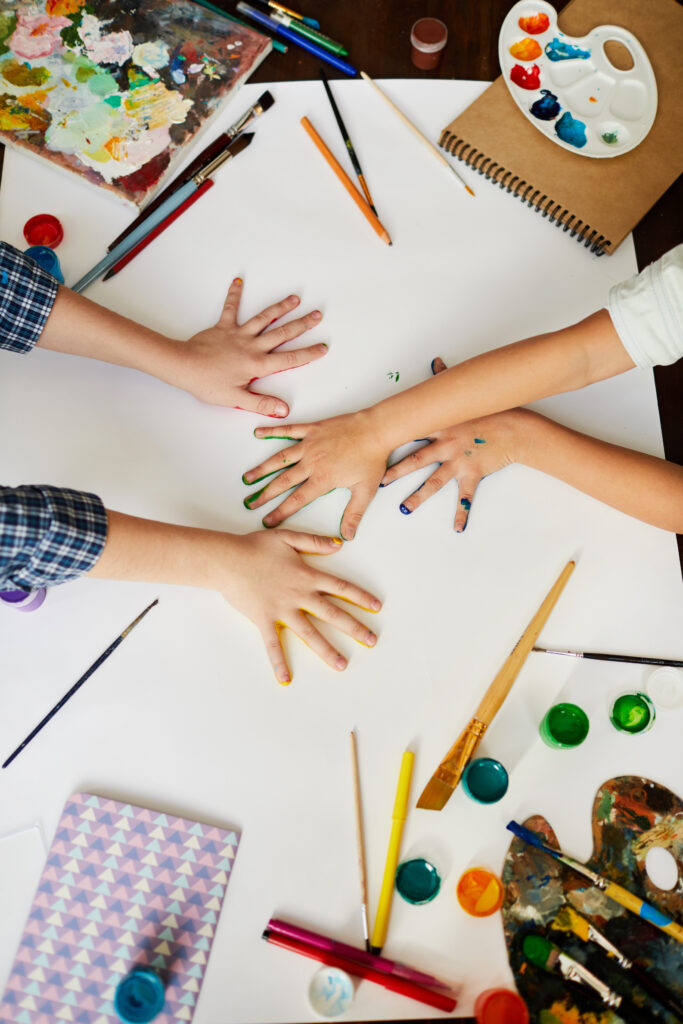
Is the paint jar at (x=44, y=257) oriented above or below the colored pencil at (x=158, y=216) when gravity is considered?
below

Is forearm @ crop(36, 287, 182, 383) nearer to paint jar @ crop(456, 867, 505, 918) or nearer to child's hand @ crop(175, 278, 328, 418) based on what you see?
→ child's hand @ crop(175, 278, 328, 418)

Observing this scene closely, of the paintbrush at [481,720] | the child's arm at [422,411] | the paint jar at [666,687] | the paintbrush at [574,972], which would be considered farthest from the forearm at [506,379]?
the paintbrush at [574,972]

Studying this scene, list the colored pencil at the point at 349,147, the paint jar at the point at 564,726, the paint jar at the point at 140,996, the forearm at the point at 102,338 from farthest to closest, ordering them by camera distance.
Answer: the colored pencil at the point at 349,147 → the forearm at the point at 102,338 → the paint jar at the point at 564,726 → the paint jar at the point at 140,996

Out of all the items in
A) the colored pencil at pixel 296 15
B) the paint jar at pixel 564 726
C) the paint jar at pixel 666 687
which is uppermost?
the colored pencil at pixel 296 15

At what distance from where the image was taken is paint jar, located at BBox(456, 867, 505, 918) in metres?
0.74

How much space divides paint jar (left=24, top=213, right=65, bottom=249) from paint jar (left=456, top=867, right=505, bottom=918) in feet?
2.94

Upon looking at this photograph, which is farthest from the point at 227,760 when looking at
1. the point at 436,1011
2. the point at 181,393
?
the point at 181,393

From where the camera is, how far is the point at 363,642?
0.82 metres

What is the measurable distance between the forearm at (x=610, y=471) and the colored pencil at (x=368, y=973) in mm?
557

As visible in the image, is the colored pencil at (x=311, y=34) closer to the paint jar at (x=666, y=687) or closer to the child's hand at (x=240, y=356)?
the child's hand at (x=240, y=356)

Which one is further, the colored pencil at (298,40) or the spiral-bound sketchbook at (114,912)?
the colored pencil at (298,40)

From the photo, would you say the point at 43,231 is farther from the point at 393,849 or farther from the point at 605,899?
the point at 605,899

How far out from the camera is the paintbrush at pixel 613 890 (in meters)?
0.74

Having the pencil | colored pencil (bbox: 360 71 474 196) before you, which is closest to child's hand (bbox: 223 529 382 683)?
the pencil
